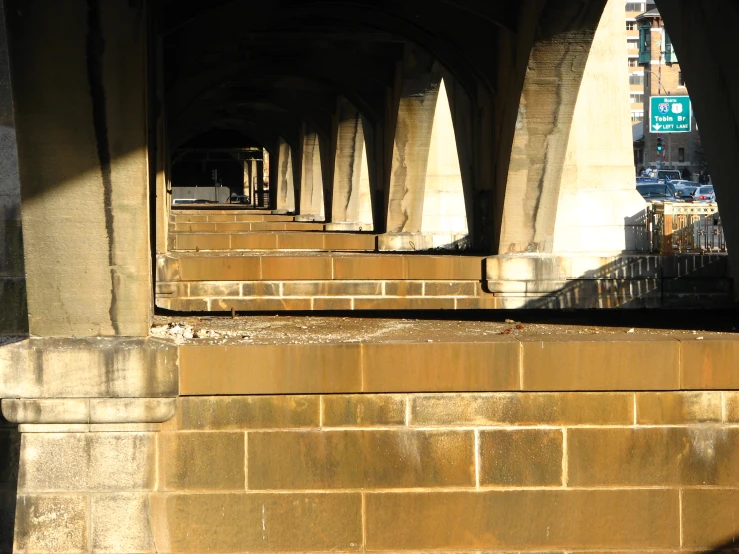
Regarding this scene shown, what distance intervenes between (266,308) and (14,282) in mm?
7977

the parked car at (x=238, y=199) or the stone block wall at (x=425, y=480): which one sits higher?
the parked car at (x=238, y=199)

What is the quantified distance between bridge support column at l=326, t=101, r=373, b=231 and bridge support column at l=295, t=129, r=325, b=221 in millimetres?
8074

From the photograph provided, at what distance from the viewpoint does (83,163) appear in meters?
7.53

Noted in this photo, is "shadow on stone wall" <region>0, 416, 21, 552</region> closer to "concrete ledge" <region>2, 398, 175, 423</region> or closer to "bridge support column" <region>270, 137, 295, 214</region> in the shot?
"concrete ledge" <region>2, 398, 175, 423</region>

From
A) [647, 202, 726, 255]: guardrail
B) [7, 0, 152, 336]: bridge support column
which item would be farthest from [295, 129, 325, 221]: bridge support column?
[7, 0, 152, 336]: bridge support column

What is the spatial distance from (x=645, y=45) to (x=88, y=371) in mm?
79145

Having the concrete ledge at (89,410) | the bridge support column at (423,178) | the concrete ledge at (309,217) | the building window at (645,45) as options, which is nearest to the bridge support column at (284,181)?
the concrete ledge at (309,217)

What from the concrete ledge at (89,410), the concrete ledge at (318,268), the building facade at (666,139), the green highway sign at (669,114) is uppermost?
the building facade at (666,139)

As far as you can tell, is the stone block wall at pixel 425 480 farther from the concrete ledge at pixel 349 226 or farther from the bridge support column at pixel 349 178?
the concrete ledge at pixel 349 226

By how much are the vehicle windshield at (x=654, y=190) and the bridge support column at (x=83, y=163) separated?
39.3 meters

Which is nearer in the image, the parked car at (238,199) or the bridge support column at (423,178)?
the bridge support column at (423,178)

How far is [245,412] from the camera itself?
7.25 metres

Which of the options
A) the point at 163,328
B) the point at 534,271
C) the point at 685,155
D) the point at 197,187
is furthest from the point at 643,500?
the point at 685,155

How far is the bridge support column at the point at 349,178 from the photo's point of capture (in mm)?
33844
